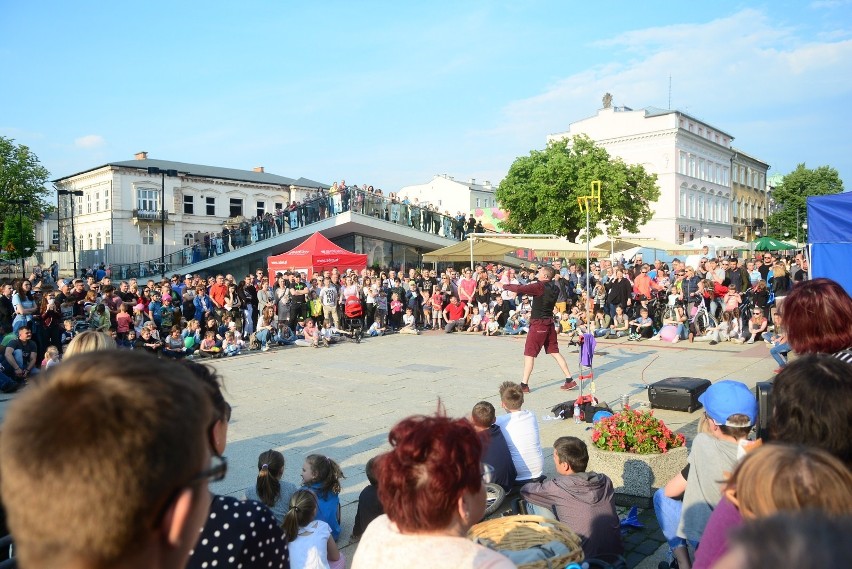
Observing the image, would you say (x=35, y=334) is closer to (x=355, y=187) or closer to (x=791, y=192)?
(x=355, y=187)

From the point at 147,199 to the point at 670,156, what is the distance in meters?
51.0

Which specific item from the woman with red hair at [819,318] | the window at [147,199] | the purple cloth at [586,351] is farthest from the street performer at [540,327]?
the window at [147,199]

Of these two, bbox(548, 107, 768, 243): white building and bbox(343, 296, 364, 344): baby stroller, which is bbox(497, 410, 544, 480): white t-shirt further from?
bbox(548, 107, 768, 243): white building

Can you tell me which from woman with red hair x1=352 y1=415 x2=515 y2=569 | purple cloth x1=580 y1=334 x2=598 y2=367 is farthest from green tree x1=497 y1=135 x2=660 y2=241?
woman with red hair x1=352 y1=415 x2=515 y2=569

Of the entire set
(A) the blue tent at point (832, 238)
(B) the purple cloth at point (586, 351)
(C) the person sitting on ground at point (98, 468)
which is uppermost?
(A) the blue tent at point (832, 238)

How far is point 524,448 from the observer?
5.67m

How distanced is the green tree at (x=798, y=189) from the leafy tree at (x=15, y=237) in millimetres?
75538

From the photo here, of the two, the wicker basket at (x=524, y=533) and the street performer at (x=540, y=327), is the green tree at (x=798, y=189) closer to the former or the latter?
the street performer at (x=540, y=327)

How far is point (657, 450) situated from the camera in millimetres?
5633

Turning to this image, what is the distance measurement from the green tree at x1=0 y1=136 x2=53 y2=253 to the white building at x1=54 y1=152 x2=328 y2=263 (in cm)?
271

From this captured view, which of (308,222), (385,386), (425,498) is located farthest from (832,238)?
(308,222)

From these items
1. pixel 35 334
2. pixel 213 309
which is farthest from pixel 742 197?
pixel 35 334

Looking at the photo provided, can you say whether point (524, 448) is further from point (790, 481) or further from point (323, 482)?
point (790, 481)

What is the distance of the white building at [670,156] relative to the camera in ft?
203
